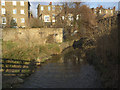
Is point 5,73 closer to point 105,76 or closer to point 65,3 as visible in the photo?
point 105,76

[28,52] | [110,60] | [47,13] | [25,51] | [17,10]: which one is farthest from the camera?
[47,13]

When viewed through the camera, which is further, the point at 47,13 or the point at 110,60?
the point at 47,13

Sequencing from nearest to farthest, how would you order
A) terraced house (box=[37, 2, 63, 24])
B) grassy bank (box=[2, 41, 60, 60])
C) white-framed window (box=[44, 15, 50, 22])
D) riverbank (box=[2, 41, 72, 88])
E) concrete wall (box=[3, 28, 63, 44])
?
riverbank (box=[2, 41, 72, 88]), grassy bank (box=[2, 41, 60, 60]), concrete wall (box=[3, 28, 63, 44]), terraced house (box=[37, 2, 63, 24]), white-framed window (box=[44, 15, 50, 22])

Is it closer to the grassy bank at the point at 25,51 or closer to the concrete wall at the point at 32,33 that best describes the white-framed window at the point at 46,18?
the concrete wall at the point at 32,33

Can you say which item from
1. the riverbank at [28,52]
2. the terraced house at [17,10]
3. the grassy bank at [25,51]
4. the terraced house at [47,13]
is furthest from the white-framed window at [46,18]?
the grassy bank at [25,51]

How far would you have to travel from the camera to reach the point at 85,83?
28.4 ft

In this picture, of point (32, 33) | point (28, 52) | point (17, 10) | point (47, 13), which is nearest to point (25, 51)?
point (28, 52)

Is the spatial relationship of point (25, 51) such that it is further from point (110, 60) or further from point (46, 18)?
point (46, 18)

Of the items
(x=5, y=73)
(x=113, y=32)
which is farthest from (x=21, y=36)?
(x=113, y=32)

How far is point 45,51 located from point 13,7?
22.8m

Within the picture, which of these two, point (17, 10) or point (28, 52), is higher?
point (17, 10)

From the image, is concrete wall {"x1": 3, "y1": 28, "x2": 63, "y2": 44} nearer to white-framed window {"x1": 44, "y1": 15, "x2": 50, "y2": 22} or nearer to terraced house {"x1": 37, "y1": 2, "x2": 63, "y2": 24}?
terraced house {"x1": 37, "y1": 2, "x2": 63, "y2": 24}

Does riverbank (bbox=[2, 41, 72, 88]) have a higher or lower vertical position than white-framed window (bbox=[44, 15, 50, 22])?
lower

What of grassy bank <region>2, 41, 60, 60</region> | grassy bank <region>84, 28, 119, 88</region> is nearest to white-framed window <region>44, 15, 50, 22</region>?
grassy bank <region>2, 41, 60, 60</region>
